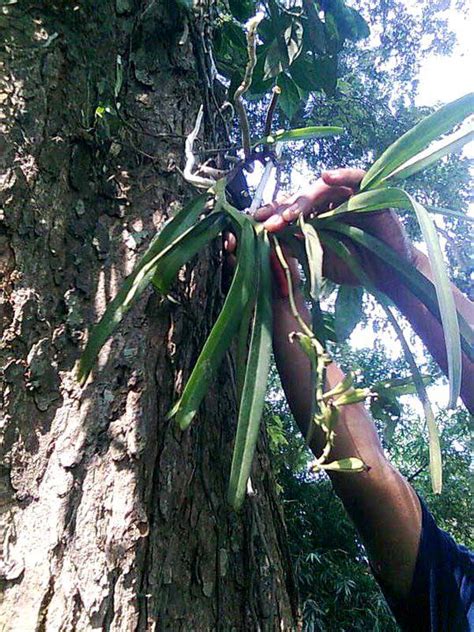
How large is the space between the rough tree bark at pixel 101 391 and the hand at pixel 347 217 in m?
0.11

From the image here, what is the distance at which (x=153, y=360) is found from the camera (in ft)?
1.83

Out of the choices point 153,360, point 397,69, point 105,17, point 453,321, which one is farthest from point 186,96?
point 397,69

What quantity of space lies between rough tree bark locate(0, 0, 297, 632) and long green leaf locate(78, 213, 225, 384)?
44mm

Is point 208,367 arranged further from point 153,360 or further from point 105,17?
point 105,17

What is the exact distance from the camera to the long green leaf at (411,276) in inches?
21.7

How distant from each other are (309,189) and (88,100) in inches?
11.4

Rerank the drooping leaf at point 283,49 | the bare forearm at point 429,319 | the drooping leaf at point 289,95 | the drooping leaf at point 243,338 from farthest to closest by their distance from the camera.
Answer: the drooping leaf at point 289,95 < the drooping leaf at point 283,49 < the bare forearm at point 429,319 < the drooping leaf at point 243,338

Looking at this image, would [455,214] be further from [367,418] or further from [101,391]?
[101,391]

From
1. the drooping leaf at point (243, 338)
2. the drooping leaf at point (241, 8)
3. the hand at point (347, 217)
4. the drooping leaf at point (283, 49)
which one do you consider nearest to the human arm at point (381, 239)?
the hand at point (347, 217)

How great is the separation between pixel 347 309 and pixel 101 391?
1.10ft

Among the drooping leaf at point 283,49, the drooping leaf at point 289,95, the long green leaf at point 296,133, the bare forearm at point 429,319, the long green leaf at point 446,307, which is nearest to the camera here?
the long green leaf at point 446,307

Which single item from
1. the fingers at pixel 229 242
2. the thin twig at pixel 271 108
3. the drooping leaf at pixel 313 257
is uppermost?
the thin twig at pixel 271 108

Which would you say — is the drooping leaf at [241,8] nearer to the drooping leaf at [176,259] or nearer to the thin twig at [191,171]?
the thin twig at [191,171]

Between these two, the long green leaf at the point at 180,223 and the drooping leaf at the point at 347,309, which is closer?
the long green leaf at the point at 180,223
